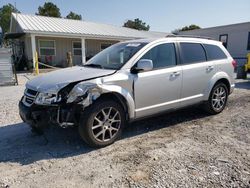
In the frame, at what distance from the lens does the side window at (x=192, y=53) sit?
4875 mm

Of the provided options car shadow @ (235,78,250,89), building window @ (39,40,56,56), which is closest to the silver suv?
car shadow @ (235,78,250,89)

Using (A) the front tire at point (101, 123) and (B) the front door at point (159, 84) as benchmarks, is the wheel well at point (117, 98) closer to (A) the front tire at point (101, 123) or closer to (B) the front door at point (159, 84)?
(A) the front tire at point (101, 123)

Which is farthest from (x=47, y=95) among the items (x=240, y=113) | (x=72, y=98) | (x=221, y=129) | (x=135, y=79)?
(x=240, y=113)

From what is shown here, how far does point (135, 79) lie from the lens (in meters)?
4.10

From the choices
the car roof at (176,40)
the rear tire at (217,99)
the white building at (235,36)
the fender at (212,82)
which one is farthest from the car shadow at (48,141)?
the white building at (235,36)

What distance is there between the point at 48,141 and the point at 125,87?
1.73m

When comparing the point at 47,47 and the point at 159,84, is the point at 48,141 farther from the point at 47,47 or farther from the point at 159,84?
the point at 47,47

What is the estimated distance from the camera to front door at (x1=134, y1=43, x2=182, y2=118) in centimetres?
421

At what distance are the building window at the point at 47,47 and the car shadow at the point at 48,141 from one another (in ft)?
45.7

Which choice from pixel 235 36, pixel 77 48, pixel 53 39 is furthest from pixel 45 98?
pixel 235 36

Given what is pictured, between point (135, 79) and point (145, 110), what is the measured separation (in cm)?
63

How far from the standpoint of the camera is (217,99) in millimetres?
5602

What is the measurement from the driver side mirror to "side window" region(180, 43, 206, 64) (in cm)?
108

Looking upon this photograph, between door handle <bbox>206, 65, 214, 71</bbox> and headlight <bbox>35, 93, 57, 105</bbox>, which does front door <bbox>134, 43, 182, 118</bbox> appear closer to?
door handle <bbox>206, 65, 214, 71</bbox>
